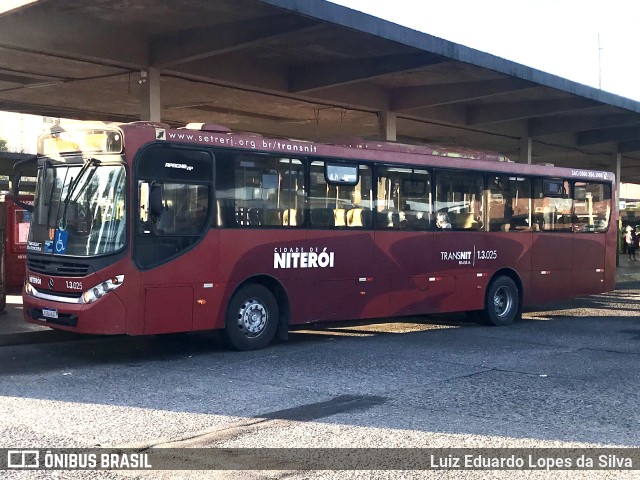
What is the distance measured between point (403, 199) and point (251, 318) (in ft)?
12.9

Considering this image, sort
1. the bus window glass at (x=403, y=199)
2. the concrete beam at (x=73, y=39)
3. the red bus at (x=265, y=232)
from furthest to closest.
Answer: the concrete beam at (x=73, y=39) < the bus window glass at (x=403, y=199) < the red bus at (x=265, y=232)

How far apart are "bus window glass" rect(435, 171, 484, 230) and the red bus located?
1.3 inches

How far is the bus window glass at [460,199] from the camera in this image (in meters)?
16.0

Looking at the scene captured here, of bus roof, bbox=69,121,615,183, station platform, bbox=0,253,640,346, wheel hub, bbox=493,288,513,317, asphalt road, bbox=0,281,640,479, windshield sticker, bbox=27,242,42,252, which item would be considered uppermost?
bus roof, bbox=69,121,615,183

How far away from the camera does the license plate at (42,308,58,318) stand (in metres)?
11.4

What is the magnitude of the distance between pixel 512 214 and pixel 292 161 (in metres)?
5.96

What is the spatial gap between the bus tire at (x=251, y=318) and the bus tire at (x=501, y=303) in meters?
5.51

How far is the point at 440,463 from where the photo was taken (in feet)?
21.9

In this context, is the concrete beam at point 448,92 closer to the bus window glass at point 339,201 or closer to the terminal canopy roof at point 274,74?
the terminal canopy roof at point 274,74

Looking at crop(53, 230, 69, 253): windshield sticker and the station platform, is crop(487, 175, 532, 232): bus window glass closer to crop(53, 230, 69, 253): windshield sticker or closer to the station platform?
the station platform

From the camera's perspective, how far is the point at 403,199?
1521 cm

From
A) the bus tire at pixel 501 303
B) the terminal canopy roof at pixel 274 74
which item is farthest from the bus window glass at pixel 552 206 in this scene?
the terminal canopy roof at pixel 274 74

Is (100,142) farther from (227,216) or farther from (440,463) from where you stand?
(440,463)

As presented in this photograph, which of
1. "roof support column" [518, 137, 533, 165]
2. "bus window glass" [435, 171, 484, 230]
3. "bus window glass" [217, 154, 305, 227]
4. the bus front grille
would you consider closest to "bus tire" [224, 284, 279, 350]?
"bus window glass" [217, 154, 305, 227]
